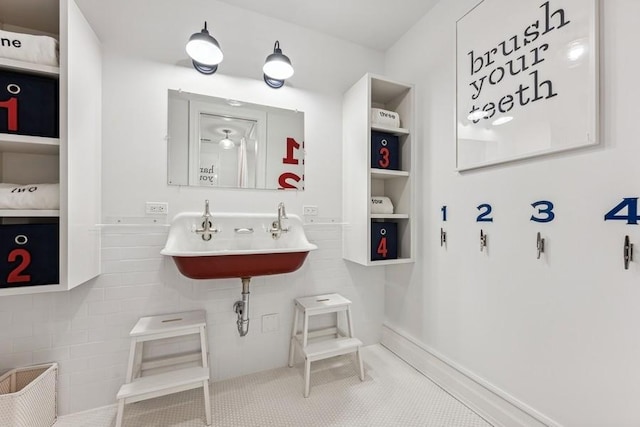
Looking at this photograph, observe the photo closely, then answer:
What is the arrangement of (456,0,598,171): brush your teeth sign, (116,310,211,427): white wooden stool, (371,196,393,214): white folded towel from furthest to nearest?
(371,196,393,214): white folded towel
(116,310,211,427): white wooden stool
(456,0,598,171): brush your teeth sign

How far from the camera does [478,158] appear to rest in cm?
149

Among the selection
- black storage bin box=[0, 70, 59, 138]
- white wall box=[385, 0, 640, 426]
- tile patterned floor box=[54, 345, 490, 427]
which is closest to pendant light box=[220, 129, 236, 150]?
black storage bin box=[0, 70, 59, 138]

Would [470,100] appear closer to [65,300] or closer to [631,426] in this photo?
[631,426]

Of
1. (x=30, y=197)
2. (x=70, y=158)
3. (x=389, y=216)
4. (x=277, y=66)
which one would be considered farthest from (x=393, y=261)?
(x=30, y=197)

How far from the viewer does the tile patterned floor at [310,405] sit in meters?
1.42

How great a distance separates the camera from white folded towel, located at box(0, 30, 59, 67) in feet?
3.83

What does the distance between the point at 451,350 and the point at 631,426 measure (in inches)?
30.6

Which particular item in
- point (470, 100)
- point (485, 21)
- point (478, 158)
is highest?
point (485, 21)

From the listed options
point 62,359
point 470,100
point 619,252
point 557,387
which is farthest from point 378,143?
point 62,359

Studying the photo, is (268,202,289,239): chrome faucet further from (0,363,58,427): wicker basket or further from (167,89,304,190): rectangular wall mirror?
(0,363,58,427): wicker basket

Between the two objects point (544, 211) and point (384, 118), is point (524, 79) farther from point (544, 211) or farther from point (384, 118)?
point (384, 118)

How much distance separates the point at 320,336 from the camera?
202cm

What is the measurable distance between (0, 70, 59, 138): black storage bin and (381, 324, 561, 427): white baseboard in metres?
2.46

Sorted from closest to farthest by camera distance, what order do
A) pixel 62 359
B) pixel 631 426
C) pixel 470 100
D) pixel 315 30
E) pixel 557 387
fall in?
pixel 631 426 < pixel 557 387 < pixel 62 359 < pixel 470 100 < pixel 315 30
